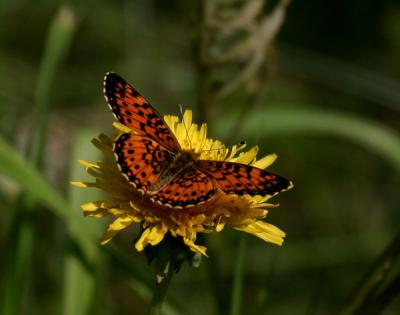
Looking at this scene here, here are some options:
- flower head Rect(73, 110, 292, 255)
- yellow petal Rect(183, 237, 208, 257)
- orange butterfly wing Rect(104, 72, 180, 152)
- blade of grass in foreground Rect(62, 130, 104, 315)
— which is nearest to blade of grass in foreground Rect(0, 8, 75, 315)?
blade of grass in foreground Rect(62, 130, 104, 315)

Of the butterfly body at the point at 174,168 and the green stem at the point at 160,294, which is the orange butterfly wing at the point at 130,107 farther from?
the green stem at the point at 160,294

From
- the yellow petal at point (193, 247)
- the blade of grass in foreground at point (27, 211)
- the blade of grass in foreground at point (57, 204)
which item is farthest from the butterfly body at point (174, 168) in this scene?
the blade of grass in foreground at point (27, 211)

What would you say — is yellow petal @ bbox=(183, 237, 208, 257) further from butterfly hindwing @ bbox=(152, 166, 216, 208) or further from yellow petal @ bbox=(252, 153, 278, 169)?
yellow petal @ bbox=(252, 153, 278, 169)

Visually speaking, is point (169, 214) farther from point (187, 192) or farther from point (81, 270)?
point (81, 270)

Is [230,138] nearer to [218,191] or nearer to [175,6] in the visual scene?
[218,191]

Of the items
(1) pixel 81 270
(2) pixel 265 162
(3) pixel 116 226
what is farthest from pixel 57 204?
(2) pixel 265 162

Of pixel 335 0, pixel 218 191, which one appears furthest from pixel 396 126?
pixel 218 191

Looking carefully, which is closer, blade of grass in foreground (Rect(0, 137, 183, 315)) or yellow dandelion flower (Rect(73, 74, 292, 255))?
yellow dandelion flower (Rect(73, 74, 292, 255))
